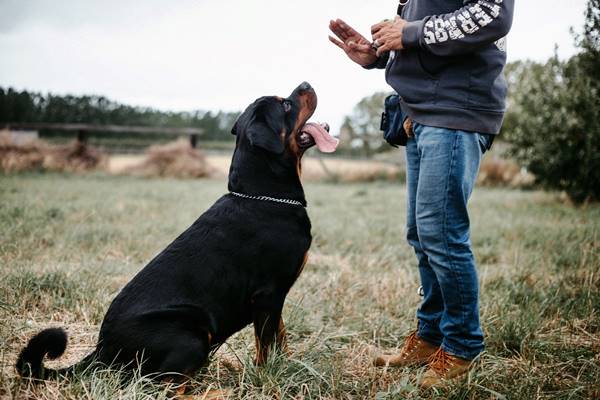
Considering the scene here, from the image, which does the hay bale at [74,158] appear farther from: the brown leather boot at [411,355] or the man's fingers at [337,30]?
the brown leather boot at [411,355]

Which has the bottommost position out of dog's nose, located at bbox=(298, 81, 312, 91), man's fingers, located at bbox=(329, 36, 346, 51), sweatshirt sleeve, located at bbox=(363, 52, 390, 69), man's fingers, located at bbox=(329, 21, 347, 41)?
dog's nose, located at bbox=(298, 81, 312, 91)

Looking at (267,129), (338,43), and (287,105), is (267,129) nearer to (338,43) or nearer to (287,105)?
(287,105)

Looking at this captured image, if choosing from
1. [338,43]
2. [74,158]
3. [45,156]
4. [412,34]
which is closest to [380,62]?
[338,43]

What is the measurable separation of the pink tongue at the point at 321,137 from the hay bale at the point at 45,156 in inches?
529

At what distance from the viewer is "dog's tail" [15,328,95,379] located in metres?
2.02

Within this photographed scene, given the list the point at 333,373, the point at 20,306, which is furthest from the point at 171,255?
the point at 20,306

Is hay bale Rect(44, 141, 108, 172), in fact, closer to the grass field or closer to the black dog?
the grass field

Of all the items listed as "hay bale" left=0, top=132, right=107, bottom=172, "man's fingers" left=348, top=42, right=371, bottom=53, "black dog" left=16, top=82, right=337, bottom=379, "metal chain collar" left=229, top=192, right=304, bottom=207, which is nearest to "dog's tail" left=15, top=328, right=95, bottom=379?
"black dog" left=16, top=82, right=337, bottom=379

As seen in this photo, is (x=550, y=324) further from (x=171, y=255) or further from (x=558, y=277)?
(x=171, y=255)

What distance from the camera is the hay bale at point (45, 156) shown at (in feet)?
45.6

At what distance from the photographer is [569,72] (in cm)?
837

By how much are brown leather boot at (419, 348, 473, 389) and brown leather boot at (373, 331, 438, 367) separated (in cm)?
25

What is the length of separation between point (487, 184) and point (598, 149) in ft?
31.4

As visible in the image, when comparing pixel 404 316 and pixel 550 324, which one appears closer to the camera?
pixel 550 324
